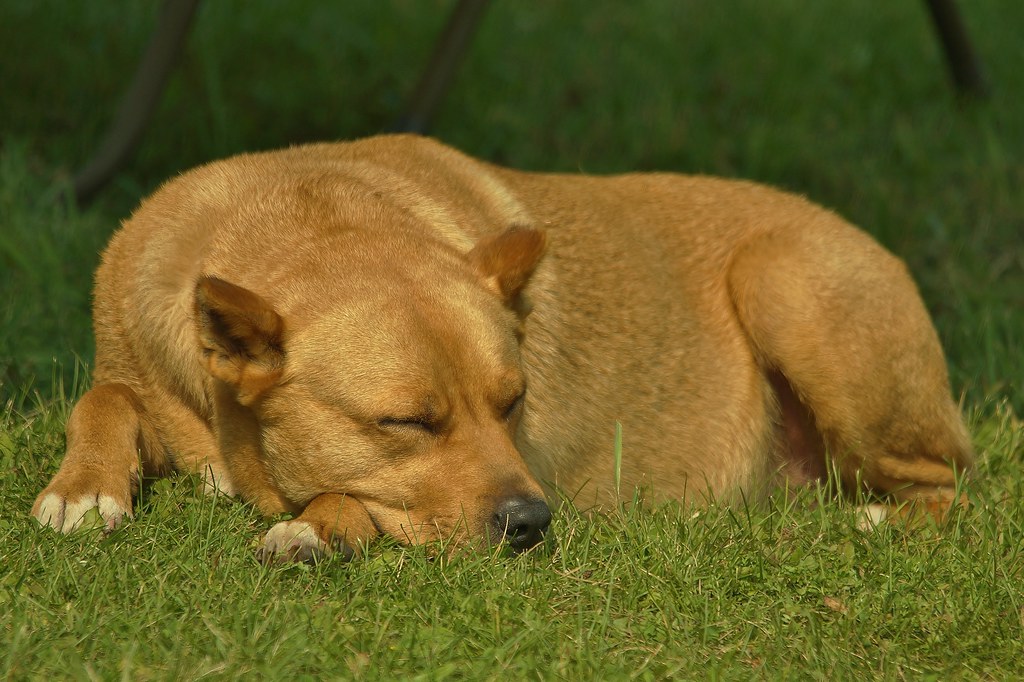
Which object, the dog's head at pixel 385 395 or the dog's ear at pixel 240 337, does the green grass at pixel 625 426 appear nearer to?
the dog's head at pixel 385 395

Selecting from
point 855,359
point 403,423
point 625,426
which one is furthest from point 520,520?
point 855,359

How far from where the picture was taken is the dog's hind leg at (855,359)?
16.1ft

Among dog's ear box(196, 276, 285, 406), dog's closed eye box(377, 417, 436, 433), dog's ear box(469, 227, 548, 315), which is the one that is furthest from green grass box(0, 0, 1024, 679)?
dog's ear box(469, 227, 548, 315)

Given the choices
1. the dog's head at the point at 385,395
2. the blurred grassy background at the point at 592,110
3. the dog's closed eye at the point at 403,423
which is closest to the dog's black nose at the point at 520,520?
the dog's head at the point at 385,395

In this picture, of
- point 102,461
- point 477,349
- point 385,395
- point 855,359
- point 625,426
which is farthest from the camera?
point 855,359

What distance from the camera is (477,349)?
3633mm

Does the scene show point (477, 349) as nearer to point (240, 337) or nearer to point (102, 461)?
point (240, 337)

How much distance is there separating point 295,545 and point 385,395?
49 cm

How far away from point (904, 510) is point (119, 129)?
4431mm

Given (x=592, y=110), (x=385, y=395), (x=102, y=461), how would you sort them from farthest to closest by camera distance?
1. (x=592, y=110)
2. (x=102, y=461)
3. (x=385, y=395)

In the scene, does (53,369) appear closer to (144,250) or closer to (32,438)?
(32,438)

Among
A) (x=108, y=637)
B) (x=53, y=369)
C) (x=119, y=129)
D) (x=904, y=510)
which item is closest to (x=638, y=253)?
(x=904, y=510)

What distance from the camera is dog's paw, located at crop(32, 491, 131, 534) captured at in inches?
143

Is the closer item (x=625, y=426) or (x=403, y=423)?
(x=403, y=423)
